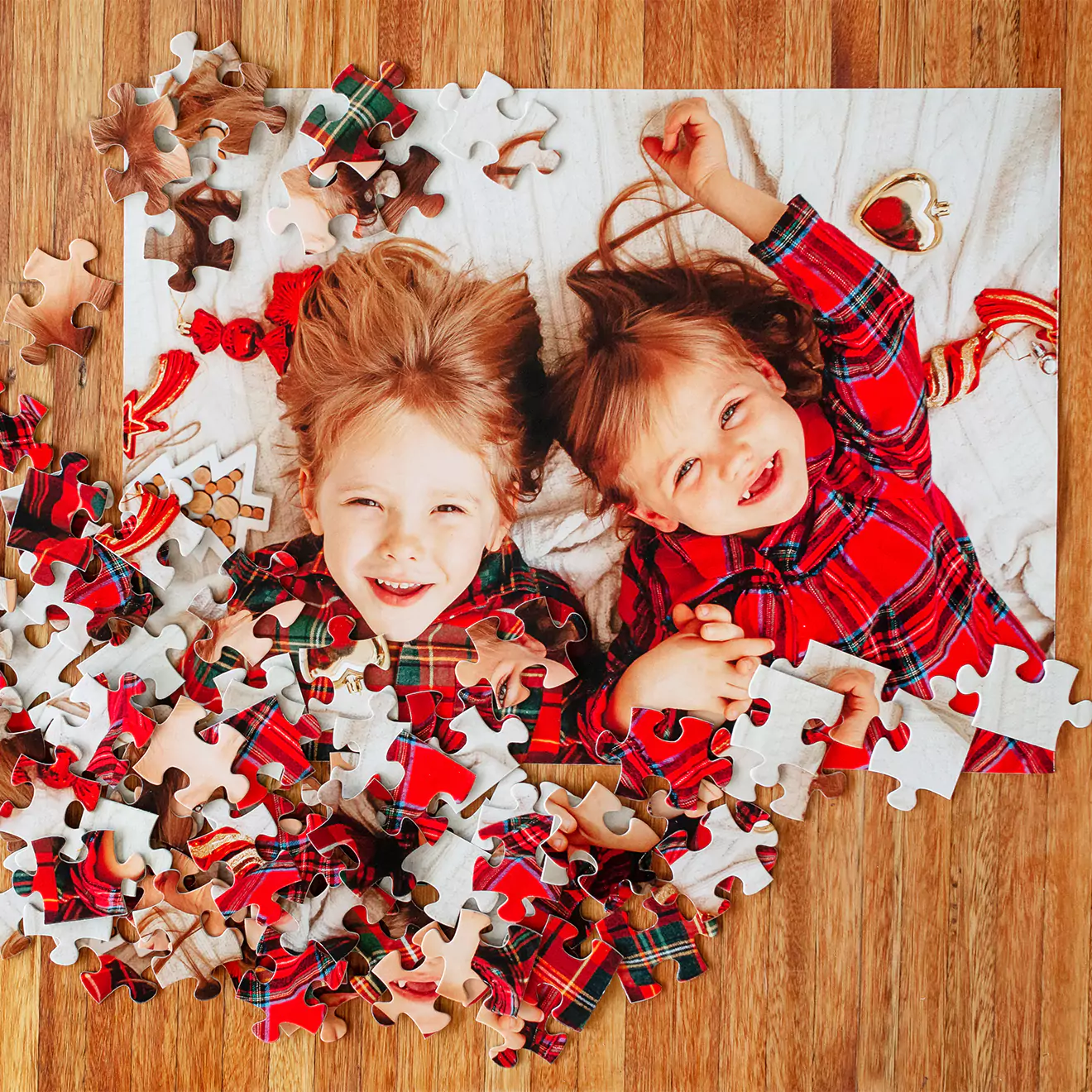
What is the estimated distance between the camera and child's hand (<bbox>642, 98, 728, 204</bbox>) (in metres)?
1.20

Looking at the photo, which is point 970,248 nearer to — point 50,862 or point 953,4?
point 953,4

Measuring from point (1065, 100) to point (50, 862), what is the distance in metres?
1.90

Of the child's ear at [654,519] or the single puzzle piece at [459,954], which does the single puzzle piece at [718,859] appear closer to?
the single puzzle piece at [459,954]

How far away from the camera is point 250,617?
1.22 meters

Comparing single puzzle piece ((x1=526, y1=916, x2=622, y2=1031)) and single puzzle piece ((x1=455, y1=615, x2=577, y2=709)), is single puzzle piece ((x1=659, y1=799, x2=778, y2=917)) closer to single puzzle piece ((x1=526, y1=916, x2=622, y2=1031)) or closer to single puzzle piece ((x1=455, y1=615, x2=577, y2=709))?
single puzzle piece ((x1=526, y1=916, x2=622, y2=1031))

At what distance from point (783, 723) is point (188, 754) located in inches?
35.0

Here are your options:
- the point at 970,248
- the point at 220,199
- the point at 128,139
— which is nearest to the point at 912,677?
the point at 970,248

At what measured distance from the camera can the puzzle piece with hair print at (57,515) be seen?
1.21 m

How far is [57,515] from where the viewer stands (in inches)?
48.4

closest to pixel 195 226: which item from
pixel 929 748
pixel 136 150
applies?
pixel 136 150

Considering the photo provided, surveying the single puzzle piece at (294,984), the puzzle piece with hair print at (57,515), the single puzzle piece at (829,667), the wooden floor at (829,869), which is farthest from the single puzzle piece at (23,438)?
the single puzzle piece at (829,667)

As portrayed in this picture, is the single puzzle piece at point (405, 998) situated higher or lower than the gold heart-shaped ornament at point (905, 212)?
lower

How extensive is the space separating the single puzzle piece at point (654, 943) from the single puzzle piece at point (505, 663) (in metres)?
0.35

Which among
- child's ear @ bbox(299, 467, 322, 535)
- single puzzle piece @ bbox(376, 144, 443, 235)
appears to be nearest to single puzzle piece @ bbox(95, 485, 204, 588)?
child's ear @ bbox(299, 467, 322, 535)
